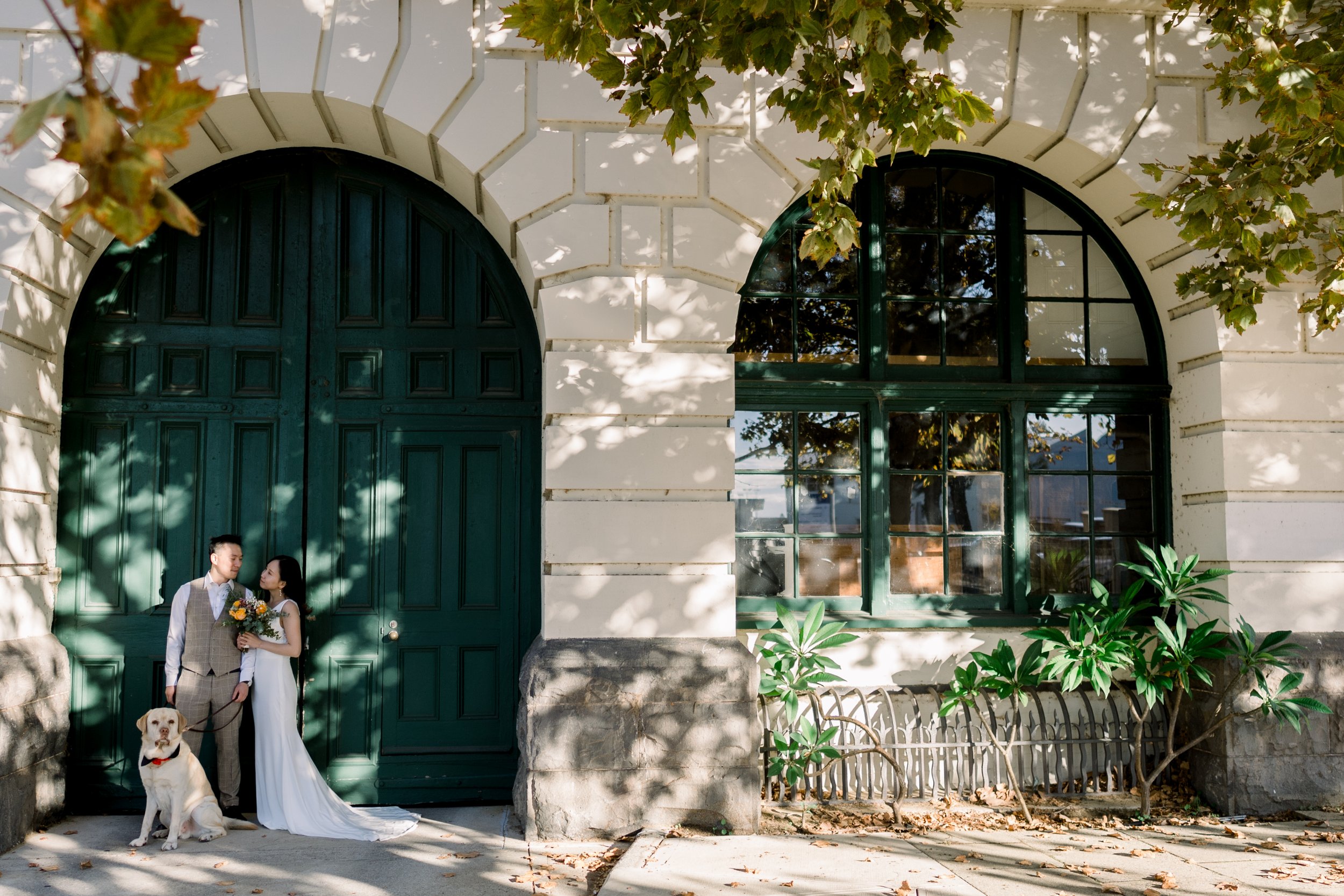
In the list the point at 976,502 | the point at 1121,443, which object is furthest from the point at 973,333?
the point at 1121,443

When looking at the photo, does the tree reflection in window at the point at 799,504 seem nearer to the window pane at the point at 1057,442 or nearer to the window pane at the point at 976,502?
the window pane at the point at 976,502

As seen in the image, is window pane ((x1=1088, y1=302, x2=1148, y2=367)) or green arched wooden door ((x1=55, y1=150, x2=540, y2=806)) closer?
green arched wooden door ((x1=55, y1=150, x2=540, y2=806))

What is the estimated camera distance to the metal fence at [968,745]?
6.33 m

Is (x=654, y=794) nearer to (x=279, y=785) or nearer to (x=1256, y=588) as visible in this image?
(x=279, y=785)

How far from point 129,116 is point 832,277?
575 centimetres

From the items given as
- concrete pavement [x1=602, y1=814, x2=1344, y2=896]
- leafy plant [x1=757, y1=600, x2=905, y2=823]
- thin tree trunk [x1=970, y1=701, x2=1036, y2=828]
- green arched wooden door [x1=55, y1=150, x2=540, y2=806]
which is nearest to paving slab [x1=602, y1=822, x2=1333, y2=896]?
concrete pavement [x1=602, y1=814, x2=1344, y2=896]

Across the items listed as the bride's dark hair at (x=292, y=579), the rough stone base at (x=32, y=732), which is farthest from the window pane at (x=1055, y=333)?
the rough stone base at (x=32, y=732)

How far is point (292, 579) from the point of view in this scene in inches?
245

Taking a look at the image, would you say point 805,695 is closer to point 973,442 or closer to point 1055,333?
point 973,442

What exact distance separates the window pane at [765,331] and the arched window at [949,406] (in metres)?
0.02

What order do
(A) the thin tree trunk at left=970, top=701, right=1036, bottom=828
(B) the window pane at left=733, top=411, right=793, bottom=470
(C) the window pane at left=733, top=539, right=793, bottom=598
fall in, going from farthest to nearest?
(B) the window pane at left=733, top=411, right=793, bottom=470, (C) the window pane at left=733, top=539, right=793, bottom=598, (A) the thin tree trunk at left=970, top=701, right=1036, bottom=828

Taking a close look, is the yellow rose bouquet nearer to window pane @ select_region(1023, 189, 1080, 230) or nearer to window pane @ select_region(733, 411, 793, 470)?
window pane @ select_region(733, 411, 793, 470)

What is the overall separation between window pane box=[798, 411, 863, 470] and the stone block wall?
41.4 inches

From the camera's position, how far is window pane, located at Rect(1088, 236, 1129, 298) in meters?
7.22
